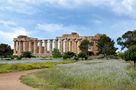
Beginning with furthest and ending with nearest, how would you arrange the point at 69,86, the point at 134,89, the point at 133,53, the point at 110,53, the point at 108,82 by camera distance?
1. the point at 110,53
2. the point at 133,53
3. the point at 69,86
4. the point at 108,82
5. the point at 134,89

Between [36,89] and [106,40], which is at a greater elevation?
[106,40]

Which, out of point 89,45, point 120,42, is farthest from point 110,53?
point 89,45

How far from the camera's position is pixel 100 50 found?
17812 cm

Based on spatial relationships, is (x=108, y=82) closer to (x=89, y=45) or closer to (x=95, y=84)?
(x=95, y=84)

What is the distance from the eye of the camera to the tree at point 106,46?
551ft

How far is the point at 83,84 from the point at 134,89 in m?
4.25

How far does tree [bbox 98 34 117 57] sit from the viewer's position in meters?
168

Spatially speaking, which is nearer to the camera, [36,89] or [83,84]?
[83,84]

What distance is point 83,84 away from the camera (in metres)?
21.3

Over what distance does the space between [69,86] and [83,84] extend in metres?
1.60

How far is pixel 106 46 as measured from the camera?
170 metres

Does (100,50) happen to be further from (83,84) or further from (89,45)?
(83,84)

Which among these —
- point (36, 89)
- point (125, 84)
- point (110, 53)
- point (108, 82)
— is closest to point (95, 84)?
point (108, 82)

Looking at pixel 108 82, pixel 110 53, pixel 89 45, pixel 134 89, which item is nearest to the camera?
pixel 134 89
